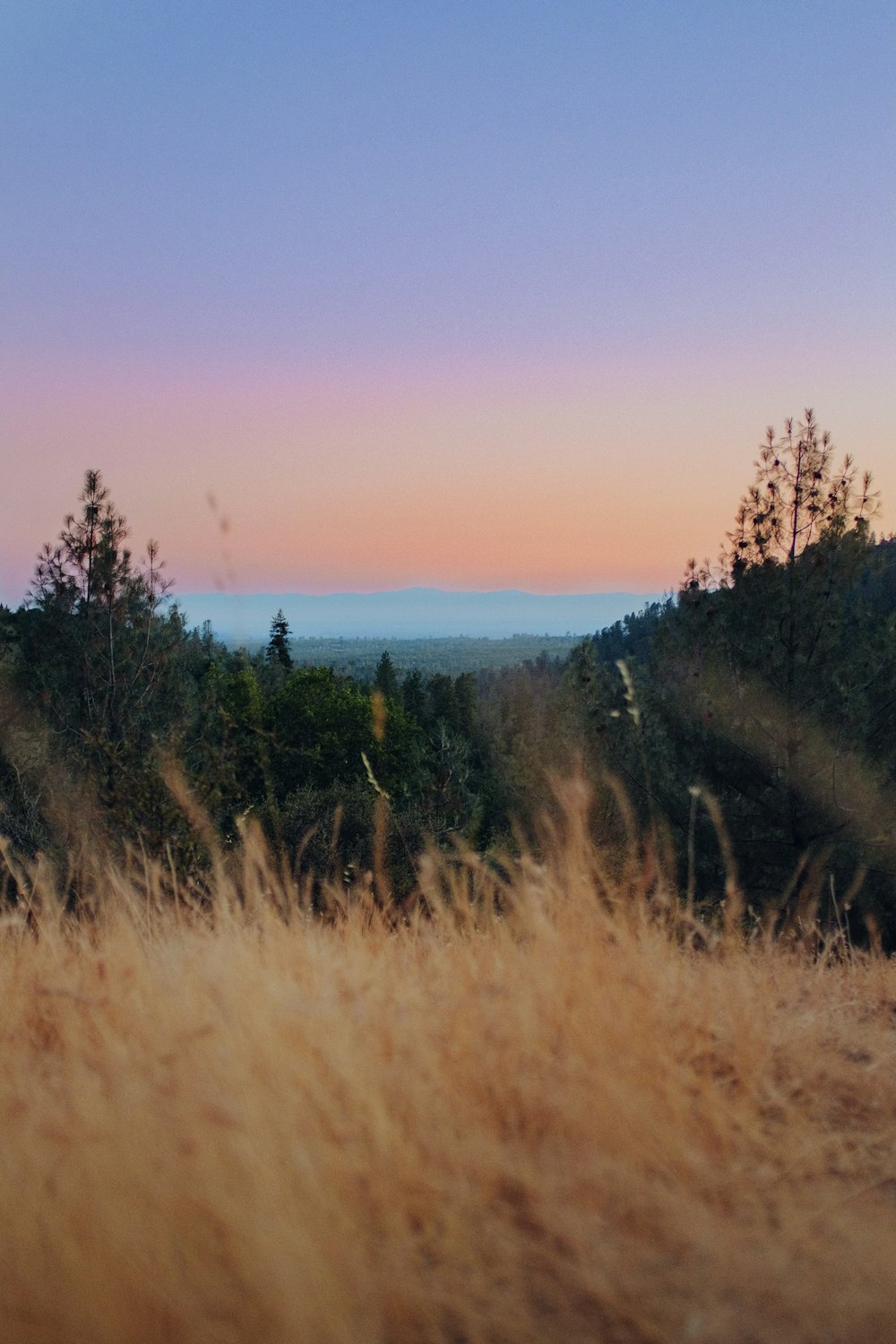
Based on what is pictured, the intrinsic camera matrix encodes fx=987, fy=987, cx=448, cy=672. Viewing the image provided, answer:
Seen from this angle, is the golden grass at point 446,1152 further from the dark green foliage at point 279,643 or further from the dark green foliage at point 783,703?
the dark green foliage at point 279,643

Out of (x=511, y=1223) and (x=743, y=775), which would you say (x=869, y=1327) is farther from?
(x=743, y=775)

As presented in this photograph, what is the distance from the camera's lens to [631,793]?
12.5 meters

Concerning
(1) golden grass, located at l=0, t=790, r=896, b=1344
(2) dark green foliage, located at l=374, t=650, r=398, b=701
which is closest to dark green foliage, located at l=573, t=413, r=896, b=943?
(1) golden grass, located at l=0, t=790, r=896, b=1344

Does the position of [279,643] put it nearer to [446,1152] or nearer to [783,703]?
[783,703]

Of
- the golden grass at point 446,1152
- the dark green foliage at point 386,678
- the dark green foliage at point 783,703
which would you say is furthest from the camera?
the dark green foliage at point 386,678

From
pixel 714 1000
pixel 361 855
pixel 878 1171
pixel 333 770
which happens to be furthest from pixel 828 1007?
pixel 333 770

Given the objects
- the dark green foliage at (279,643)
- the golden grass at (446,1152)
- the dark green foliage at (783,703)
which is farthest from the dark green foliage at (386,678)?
the golden grass at (446,1152)

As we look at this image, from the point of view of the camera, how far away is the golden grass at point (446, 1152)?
1.88 metres

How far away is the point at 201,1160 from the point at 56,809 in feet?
58.4

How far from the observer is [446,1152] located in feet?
7.40

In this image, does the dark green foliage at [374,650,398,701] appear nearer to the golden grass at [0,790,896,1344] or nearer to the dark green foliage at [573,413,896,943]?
the dark green foliage at [573,413,896,943]

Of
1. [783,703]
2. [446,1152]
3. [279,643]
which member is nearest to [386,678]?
[279,643]

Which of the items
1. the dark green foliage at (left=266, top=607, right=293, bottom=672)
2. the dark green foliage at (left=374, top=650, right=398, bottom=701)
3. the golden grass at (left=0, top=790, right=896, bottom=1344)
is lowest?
the golden grass at (left=0, top=790, right=896, bottom=1344)

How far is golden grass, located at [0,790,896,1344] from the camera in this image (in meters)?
1.88
